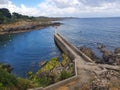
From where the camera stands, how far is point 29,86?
2283cm

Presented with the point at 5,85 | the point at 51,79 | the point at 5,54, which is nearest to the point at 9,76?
the point at 5,85

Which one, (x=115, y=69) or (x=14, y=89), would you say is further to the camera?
(x=115, y=69)

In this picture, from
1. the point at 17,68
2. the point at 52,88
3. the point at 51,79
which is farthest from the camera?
the point at 17,68

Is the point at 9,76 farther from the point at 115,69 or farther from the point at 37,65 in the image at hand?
the point at 37,65

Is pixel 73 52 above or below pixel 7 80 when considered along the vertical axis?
below

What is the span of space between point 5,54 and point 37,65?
17926 mm

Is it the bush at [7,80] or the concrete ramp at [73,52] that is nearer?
the bush at [7,80]

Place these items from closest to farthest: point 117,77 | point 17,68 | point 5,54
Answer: point 117,77
point 17,68
point 5,54

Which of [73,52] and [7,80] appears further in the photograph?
[73,52]

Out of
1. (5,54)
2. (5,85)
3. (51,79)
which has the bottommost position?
(5,54)

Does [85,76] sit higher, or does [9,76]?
[9,76]

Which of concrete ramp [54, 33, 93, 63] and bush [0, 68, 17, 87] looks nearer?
bush [0, 68, 17, 87]

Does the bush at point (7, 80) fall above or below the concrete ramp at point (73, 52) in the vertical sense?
above

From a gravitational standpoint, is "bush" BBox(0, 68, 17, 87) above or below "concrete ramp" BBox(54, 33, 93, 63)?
above
